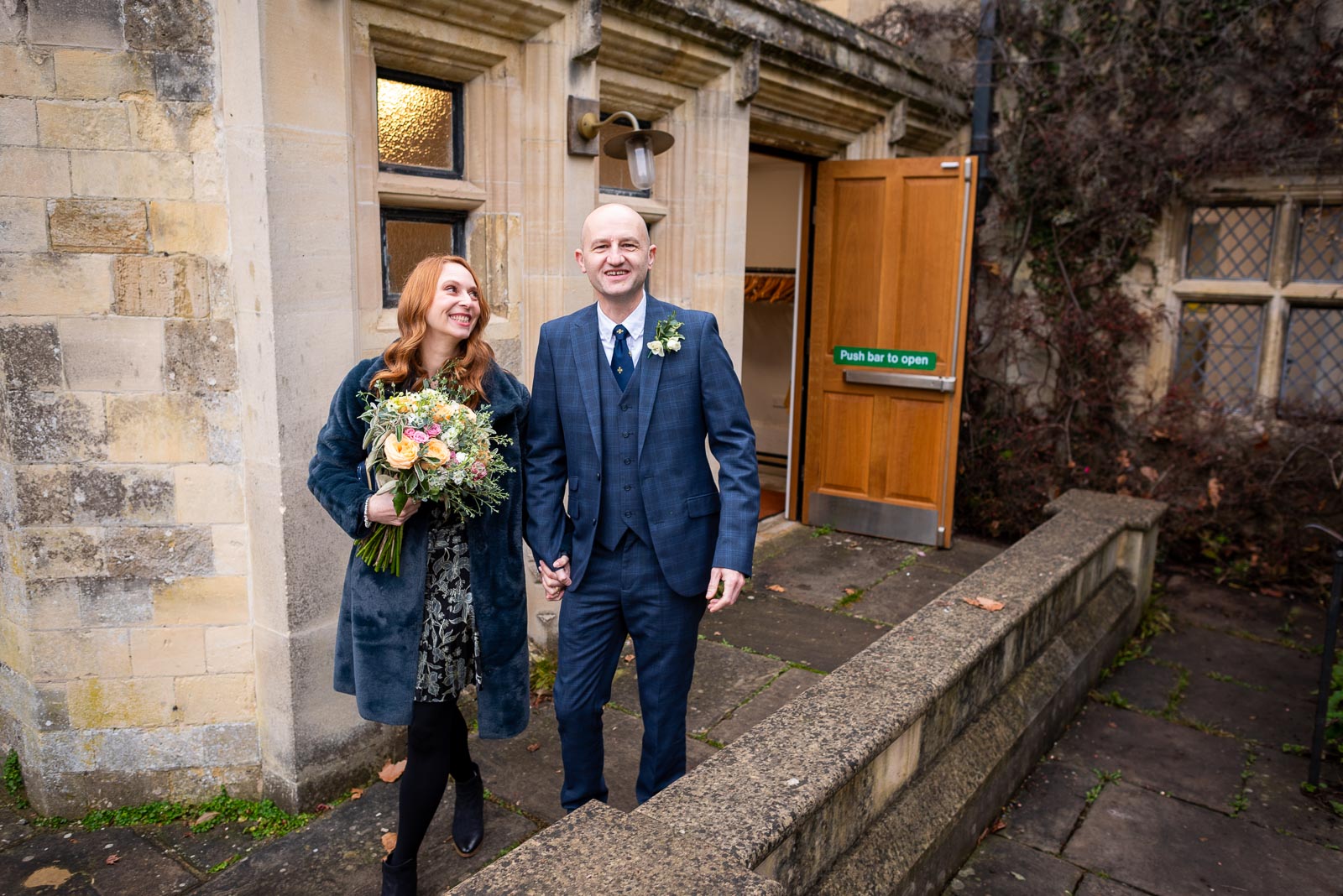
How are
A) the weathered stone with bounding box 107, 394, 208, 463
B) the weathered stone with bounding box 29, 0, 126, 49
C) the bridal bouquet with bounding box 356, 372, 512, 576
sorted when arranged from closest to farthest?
the bridal bouquet with bounding box 356, 372, 512, 576 → the weathered stone with bounding box 29, 0, 126, 49 → the weathered stone with bounding box 107, 394, 208, 463

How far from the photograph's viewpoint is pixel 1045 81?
690 cm

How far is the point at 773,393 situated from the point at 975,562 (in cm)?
340

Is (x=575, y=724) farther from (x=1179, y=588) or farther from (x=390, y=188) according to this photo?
(x=1179, y=588)

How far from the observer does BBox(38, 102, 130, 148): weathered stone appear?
3.05 meters

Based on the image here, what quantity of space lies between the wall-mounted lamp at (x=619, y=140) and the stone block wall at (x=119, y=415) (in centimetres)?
149

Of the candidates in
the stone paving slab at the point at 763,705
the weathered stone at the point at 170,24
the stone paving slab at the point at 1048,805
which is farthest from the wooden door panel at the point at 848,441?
the weathered stone at the point at 170,24

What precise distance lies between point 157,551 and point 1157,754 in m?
3.96

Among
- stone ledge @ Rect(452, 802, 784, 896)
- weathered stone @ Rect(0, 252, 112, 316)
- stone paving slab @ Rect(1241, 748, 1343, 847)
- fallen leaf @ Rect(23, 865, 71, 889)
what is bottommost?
stone paving slab @ Rect(1241, 748, 1343, 847)

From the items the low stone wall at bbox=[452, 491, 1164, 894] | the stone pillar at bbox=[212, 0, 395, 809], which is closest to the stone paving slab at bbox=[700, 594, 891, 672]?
the low stone wall at bbox=[452, 491, 1164, 894]

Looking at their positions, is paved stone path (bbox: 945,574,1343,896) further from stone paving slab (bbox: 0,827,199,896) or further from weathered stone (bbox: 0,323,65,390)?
weathered stone (bbox: 0,323,65,390)

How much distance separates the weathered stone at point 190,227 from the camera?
10.4ft

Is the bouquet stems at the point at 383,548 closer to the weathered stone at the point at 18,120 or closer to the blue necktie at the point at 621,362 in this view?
the blue necktie at the point at 621,362

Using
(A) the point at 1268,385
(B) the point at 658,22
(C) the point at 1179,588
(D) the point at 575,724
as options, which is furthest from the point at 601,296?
(A) the point at 1268,385

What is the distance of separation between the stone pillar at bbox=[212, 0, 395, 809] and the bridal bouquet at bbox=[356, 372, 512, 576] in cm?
65
